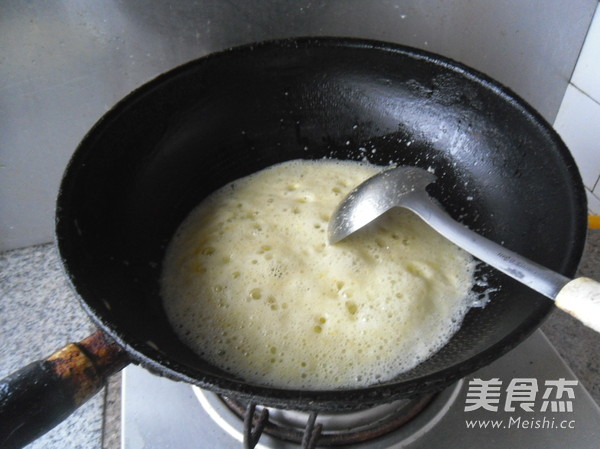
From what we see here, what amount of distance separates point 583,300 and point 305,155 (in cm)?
50

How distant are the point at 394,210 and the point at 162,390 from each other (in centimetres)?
41

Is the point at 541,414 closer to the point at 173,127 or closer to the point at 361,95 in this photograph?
the point at 361,95

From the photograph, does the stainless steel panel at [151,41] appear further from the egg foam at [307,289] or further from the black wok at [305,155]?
the egg foam at [307,289]

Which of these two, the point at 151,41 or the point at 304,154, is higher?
the point at 151,41

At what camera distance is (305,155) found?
0.87 metres

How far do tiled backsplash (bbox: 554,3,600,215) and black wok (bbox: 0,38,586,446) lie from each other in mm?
335

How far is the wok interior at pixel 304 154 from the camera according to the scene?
593 mm

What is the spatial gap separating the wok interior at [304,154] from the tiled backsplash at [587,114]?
1.10ft

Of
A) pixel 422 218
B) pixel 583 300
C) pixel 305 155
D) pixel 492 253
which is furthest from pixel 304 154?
pixel 583 300

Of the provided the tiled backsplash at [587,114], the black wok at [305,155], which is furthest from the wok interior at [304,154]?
the tiled backsplash at [587,114]

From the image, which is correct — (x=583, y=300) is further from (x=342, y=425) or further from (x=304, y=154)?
(x=304, y=154)

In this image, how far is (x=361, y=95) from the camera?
2.74ft

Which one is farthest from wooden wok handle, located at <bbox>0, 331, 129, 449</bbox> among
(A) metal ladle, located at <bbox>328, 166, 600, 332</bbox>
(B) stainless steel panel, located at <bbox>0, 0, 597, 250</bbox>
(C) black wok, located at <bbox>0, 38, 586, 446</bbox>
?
(B) stainless steel panel, located at <bbox>0, 0, 597, 250</bbox>

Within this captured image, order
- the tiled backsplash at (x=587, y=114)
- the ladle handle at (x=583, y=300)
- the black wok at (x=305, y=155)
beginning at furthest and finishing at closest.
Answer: the tiled backsplash at (x=587, y=114), the black wok at (x=305, y=155), the ladle handle at (x=583, y=300)
